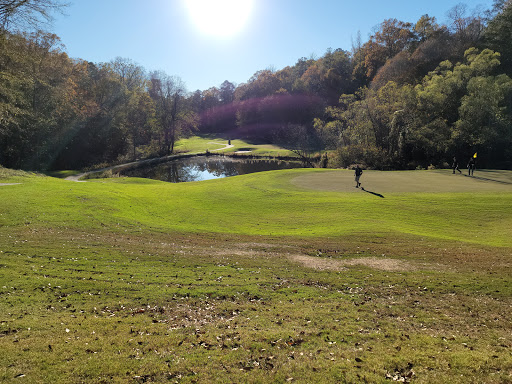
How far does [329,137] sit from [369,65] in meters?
40.5

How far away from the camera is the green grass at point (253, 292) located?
6.46 m

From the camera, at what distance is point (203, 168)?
7412 cm

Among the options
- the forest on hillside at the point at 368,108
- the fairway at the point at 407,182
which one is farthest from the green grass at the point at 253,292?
the forest on hillside at the point at 368,108

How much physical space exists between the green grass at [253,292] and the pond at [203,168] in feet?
127

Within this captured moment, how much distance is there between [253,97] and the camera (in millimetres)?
130000

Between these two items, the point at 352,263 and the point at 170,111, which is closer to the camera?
the point at 352,263

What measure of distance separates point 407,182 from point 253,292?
26.0 metres

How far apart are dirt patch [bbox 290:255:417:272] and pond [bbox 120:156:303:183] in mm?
46563

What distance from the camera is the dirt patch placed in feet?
44.8

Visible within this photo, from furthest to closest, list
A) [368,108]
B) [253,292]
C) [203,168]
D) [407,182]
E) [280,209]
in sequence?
[203,168] → [368,108] → [407,182] → [280,209] → [253,292]

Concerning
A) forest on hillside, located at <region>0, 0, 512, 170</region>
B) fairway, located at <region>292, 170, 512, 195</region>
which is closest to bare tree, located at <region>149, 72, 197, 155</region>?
forest on hillside, located at <region>0, 0, 512, 170</region>

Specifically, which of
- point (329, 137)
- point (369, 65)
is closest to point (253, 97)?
point (369, 65)

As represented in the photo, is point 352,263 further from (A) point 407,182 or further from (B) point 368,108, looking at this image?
(B) point 368,108

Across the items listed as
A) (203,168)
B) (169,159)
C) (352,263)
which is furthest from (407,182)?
(169,159)
